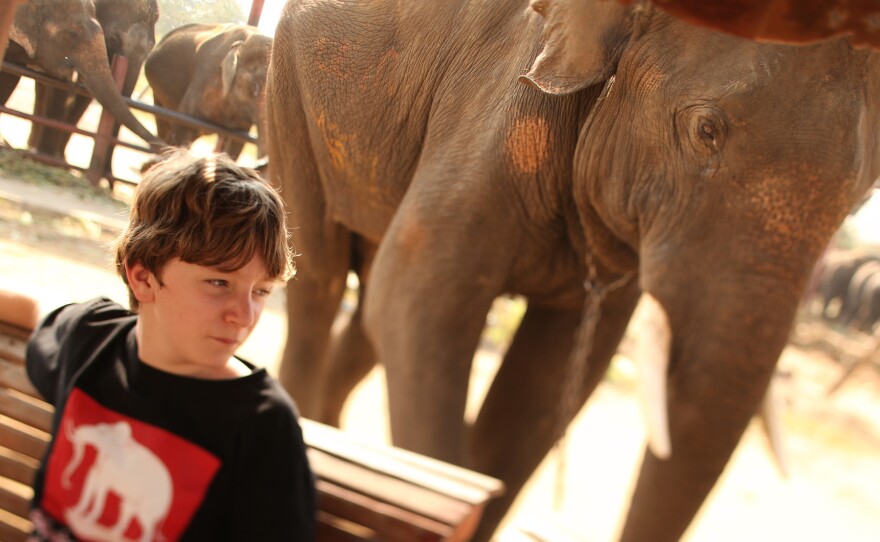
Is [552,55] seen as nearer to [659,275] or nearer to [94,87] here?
[659,275]

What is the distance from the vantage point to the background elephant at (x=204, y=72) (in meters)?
1.77

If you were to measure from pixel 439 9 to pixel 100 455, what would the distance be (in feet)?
4.35

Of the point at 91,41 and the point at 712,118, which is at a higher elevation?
the point at 712,118

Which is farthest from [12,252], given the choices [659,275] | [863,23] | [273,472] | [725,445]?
[863,23]

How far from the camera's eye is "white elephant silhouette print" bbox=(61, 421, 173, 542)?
3.57ft

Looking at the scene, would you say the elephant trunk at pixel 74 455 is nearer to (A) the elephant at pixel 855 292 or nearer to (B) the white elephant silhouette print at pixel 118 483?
(B) the white elephant silhouette print at pixel 118 483

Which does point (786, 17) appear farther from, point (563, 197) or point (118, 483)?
point (563, 197)

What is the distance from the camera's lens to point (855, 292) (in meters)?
14.6

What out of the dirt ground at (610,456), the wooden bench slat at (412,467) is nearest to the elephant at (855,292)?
the dirt ground at (610,456)

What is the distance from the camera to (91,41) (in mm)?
1679

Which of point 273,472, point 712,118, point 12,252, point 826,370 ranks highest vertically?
point 712,118

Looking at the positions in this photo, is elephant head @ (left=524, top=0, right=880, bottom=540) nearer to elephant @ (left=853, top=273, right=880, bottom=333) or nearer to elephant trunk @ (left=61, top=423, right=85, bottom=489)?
elephant trunk @ (left=61, top=423, right=85, bottom=489)

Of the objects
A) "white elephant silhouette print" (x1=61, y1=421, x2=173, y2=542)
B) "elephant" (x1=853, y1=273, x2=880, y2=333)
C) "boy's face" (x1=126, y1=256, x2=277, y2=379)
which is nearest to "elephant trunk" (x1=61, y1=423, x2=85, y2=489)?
"white elephant silhouette print" (x1=61, y1=421, x2=173, y2=542)

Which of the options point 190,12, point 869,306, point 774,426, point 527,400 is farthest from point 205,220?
point 869,306
